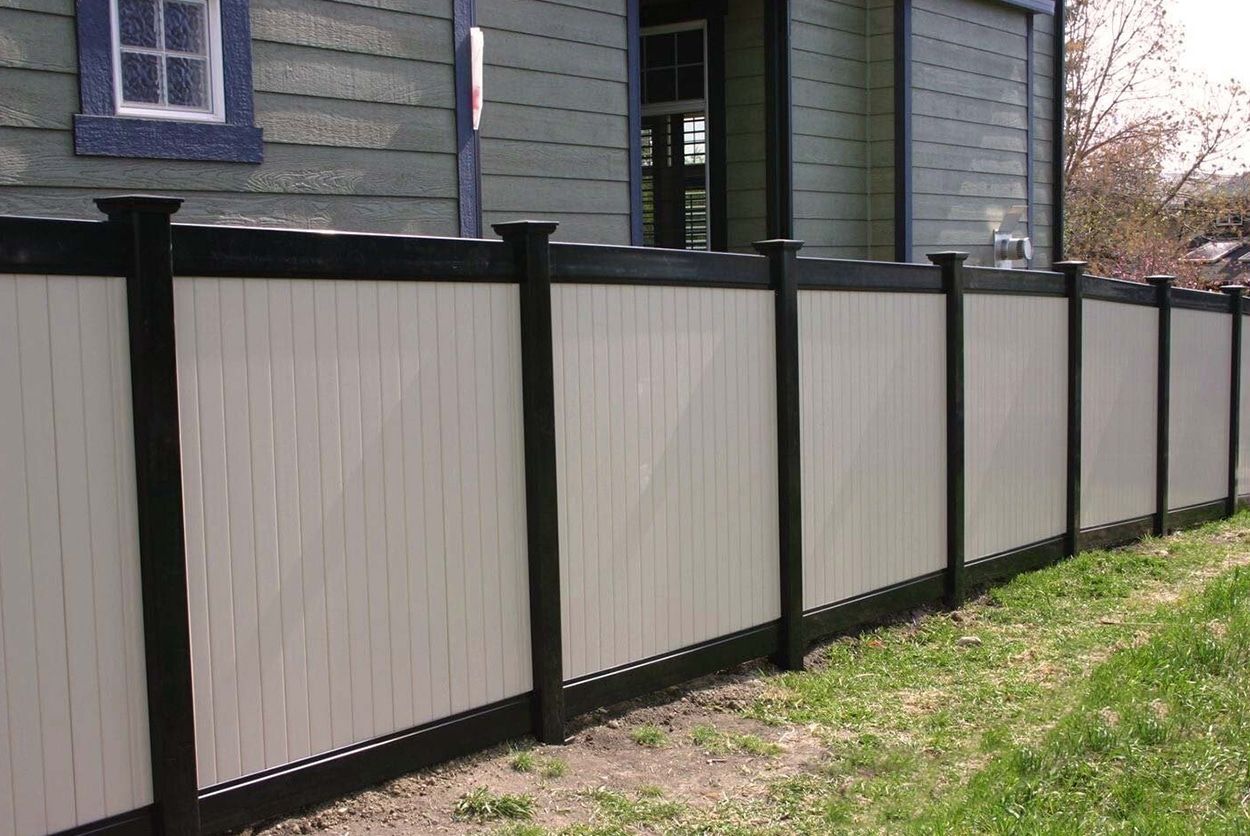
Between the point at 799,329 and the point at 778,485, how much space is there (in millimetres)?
704

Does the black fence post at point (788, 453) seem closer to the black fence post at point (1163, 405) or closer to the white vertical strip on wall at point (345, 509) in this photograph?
the white vertical strip on wall at point (345, 509)

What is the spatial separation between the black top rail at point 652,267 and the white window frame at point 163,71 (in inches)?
74.1

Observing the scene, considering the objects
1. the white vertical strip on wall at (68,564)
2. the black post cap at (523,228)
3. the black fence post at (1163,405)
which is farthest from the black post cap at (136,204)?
the black fence post at (1163,405)

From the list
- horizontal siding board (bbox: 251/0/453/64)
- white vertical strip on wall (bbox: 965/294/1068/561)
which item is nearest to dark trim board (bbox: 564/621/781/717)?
white vertical strip on wall (bbox: 965/294/1068/561)

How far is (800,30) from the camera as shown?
9.32 meters

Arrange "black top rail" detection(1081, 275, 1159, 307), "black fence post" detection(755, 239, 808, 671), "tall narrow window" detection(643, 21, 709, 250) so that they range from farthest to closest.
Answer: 1. "tall narrow window" detection(643, 21, 709, 250)
2. "black top rail" detection(1081, 275, 1159, 307)
3. "black fence post" detection(755, 239, 808, 671)

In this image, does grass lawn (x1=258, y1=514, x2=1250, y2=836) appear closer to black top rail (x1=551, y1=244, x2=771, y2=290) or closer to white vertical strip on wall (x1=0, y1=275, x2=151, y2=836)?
white vertical strip on wall (x1=0, y1=275, x2=151, y2=836)

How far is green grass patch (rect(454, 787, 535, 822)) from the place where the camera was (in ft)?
13.2

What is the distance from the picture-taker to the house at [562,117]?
209 inches

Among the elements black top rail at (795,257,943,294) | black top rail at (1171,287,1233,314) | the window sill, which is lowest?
black top rail at (1171,287,1233,314)

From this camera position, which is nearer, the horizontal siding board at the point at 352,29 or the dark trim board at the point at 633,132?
the horizontal siding board at the point at 352,29

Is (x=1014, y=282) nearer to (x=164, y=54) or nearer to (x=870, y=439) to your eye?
(x=870, y=439)

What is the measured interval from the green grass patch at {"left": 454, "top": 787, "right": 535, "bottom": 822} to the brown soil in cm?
3

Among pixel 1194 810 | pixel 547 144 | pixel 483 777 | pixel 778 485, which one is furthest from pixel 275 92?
pixel 1194 810
